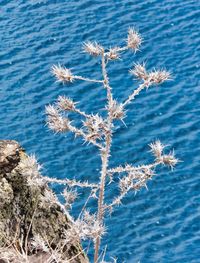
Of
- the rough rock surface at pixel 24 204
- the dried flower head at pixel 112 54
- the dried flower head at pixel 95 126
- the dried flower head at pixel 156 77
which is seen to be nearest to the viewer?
the dried flower head at pixel 95 126

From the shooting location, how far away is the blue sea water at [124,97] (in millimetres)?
29812

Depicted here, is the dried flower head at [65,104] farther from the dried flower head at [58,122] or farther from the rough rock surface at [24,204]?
the rough rock surface at [24,204]

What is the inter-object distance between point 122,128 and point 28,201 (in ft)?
51.1

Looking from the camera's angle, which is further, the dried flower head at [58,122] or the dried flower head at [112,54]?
the dried flower head at [112,54]

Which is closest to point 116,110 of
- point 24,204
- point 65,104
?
point 65,104

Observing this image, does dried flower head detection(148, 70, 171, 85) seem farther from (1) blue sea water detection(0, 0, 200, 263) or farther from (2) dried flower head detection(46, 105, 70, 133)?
(1) blue sea water detection(0, 0, 200, 263)

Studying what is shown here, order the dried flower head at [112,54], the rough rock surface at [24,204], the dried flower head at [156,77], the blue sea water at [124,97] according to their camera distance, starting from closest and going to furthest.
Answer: the dried flower head at [156,77] → the dried flower head at [112,54] → the rough rock surface at [24,204] → the blue sea water at [124,97]

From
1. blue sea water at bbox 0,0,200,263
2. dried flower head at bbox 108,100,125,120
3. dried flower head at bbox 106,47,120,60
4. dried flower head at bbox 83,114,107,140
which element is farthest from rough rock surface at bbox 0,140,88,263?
blue sea water at bbox 0,0,200,263

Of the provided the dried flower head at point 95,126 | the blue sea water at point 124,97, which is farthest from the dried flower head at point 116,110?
the blue sea water at point 124,97

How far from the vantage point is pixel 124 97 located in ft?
125

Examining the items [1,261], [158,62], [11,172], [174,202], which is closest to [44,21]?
[158,62]

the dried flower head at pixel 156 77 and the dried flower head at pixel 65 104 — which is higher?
the dried flower head at pixel 156 77

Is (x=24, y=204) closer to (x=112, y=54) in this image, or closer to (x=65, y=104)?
(x=65, y=104)

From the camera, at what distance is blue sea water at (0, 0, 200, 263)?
97.8ft
